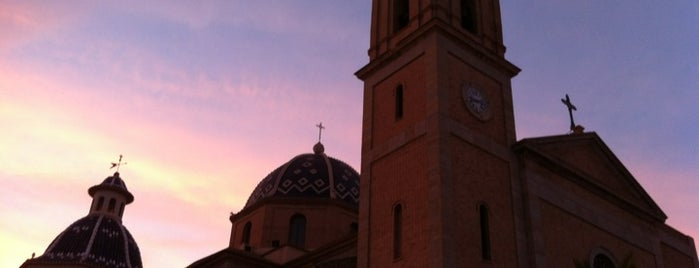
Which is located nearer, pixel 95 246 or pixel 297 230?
pixel 297 230

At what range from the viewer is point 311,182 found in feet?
108

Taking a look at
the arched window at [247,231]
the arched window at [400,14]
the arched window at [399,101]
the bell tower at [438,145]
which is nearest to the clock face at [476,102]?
the bell tower at [438,145]

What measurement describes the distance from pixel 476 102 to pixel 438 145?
2878 millimetres

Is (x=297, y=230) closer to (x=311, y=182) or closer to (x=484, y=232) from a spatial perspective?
(x=311, y=182)

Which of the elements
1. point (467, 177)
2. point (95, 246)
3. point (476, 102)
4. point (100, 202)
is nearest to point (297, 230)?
point (476, 102)

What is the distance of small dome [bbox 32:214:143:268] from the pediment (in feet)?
100

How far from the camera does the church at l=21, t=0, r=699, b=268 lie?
17938 mm

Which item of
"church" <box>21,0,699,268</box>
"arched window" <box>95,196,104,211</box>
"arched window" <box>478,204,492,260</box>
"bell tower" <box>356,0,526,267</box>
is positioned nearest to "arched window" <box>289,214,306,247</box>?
"church" <box>21,0,699,268</box>

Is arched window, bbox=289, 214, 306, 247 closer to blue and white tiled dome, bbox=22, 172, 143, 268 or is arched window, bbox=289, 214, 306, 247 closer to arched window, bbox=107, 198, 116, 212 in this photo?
blue and white tiled dome, bbox=22, 172, 143, 268

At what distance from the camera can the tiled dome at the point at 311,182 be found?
3212 centimetres

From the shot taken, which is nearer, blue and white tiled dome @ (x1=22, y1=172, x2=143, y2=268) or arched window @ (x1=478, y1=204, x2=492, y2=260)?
arched window @ (x1=478, y1=204, x2=492, y2=260)

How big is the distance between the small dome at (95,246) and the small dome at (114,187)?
2.75 metres

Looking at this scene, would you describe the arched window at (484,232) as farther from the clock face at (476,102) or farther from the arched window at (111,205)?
the arched window at (111,205)

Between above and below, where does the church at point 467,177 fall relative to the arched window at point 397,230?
above
